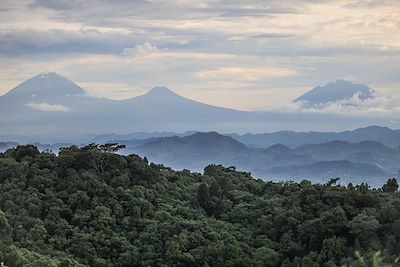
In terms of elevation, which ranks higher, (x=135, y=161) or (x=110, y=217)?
(x=135, y=161)

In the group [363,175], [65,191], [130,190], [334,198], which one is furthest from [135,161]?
[363,175]

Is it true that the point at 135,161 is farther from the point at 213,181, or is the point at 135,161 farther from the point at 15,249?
the point at 15,249

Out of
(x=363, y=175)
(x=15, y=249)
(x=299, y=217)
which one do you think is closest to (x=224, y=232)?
(x=299, y=217)

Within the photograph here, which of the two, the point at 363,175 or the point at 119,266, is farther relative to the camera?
the point at 363,175

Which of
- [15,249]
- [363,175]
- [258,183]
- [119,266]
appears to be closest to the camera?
[15,249]

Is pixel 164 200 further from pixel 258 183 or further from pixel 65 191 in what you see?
pixel 258 183

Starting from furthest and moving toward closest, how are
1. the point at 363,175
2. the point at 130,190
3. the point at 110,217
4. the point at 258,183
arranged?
the point at 363,175
the point at 258,183
the point at 130,190
the point at 110,217
